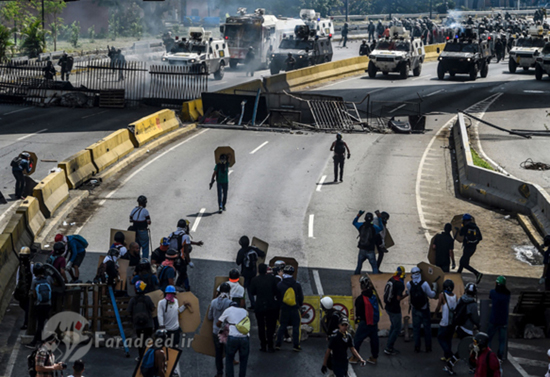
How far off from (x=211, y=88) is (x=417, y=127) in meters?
13.6

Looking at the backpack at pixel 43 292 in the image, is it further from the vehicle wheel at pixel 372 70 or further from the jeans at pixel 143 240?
the vehicle wheel at pixel 372 70

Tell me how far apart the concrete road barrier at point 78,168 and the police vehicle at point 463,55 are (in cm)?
2902

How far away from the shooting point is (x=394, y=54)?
150 feet

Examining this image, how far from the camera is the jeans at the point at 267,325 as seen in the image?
11.8m

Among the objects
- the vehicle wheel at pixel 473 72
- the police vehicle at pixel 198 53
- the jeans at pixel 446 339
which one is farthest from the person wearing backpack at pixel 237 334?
the vehicle wheel at pixel 473 72

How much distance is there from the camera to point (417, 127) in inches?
1288

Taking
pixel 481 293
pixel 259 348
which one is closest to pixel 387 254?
pixel 481 293

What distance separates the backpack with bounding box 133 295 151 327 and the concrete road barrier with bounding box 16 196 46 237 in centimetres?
663

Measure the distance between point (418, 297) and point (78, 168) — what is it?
13.2m

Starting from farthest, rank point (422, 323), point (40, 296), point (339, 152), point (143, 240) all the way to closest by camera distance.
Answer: point (339, 152), point (143, 240), point (422, 323), point (40, 296)

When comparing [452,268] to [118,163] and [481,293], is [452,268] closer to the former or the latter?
[481,293]

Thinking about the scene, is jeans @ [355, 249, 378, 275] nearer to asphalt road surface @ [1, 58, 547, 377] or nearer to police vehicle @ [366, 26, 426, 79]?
asphalt road surface @ [1, 58, 547, 377]

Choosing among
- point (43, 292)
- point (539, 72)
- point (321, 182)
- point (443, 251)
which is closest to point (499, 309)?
point (443, 251)

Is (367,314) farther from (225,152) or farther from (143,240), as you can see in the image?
(225,152)
